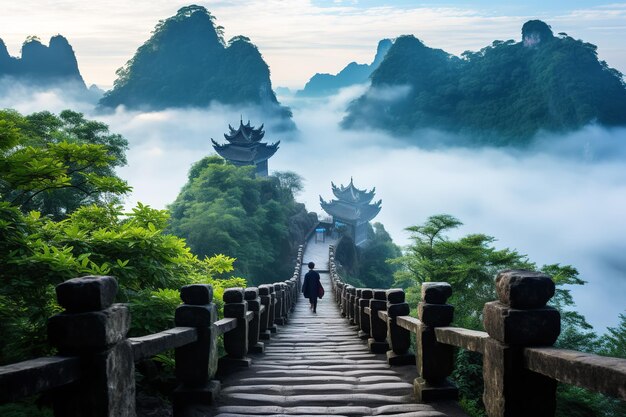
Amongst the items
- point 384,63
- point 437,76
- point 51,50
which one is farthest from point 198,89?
point 437,76

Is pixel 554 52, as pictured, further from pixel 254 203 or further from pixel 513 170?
pixel 254 203

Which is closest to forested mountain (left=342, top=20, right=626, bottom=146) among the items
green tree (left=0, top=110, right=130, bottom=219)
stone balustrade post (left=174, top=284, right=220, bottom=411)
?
green tree (left=0, top=110, right=130, bottom=219)

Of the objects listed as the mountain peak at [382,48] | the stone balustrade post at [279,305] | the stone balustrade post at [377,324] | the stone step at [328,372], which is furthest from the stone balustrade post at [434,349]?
the mountain peak at [382,48]

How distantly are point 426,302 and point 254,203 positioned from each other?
39.9 m

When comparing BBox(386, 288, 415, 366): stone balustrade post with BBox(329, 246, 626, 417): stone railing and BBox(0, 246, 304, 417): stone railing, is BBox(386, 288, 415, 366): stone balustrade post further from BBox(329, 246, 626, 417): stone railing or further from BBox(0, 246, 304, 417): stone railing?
BBox(0, 246, 304, 417): stone railing

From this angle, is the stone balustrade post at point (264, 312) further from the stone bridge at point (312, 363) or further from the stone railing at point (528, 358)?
the stone railing at point (528, 358)

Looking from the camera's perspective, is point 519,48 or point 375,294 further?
point 519,48

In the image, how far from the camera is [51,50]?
96.7 m

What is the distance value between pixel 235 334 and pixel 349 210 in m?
50.2

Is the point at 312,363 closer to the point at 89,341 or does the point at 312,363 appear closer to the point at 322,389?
the point at 322,389

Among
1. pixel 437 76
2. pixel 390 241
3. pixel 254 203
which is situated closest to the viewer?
pixel 254 203

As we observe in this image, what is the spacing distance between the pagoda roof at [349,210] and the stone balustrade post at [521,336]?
52654mm

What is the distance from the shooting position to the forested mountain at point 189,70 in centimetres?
9825

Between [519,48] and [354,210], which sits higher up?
[519,48]
